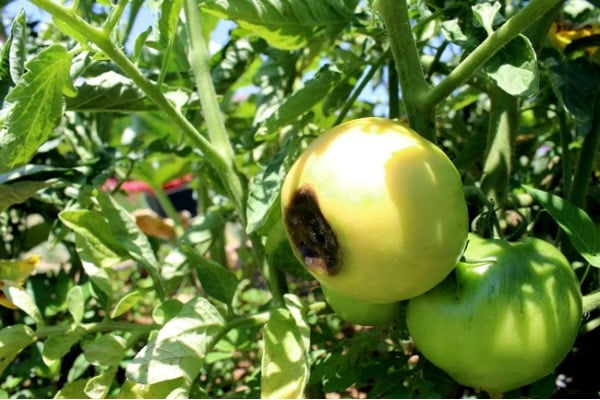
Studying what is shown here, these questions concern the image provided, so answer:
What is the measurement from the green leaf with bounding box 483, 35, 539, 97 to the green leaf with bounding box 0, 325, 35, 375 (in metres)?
0.56

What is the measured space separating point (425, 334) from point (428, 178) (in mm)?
171

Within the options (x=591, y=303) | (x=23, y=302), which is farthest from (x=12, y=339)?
(x=591, y=303)

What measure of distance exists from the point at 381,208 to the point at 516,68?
17 centimetres

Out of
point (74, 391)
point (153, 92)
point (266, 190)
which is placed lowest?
point (74, 391)

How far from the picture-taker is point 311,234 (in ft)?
1.91

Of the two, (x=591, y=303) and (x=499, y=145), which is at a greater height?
(x=499, y=145)

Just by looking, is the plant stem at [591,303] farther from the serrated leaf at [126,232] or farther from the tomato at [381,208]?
the serrated leaf at [126,232]

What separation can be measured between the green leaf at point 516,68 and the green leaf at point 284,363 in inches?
12.0

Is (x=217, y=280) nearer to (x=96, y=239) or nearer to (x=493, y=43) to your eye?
(x=96, y=239)

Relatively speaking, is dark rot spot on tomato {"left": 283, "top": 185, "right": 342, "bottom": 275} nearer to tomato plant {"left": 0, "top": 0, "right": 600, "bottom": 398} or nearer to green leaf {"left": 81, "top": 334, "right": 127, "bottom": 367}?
tomato plant {"left": 0, "top": 0, "right": 600, "bottom": 398}

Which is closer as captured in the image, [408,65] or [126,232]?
[408,65]

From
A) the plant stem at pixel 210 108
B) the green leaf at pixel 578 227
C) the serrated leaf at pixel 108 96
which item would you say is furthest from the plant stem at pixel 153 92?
the green leaf at pixel 578 227

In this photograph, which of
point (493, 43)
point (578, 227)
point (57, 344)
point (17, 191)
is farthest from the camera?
point (17, 191)

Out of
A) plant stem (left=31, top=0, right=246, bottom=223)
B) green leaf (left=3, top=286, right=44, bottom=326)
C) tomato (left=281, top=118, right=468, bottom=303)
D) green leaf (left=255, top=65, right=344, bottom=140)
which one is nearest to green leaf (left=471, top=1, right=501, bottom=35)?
tomato (left=281, top=118, right=468, bottom=303)
